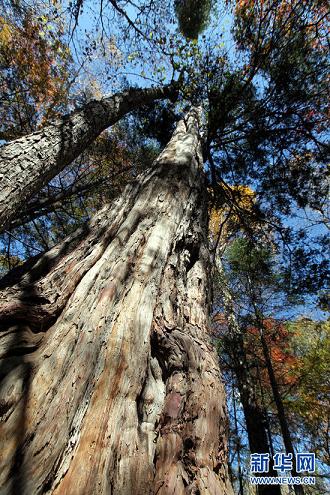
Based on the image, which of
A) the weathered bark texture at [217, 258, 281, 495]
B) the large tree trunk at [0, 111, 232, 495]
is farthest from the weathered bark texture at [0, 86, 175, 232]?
the weathered bark texture at [217, 258, 281, 495]

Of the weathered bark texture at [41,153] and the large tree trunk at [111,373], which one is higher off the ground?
the weathered bark texture at [41,153]

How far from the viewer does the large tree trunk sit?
754 millimetres

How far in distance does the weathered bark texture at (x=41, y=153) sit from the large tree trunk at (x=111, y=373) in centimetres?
56

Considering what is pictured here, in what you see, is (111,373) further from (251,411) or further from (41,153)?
(251,411)

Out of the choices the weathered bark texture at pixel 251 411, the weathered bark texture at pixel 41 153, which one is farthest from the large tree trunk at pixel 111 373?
the weathered bark texture at pixel 251 411

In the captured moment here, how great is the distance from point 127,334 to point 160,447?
0.38 m

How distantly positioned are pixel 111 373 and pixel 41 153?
1902 mm

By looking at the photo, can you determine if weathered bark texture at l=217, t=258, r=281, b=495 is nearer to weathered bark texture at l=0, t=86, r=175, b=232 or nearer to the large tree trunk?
the large tree trunk

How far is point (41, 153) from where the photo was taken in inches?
88.0

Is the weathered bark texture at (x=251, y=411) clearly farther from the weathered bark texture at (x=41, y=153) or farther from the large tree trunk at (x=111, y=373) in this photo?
the weathered bark texture at (x=41, y=153)

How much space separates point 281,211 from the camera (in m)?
5.63

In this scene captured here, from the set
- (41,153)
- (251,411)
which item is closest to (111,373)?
(41,153)

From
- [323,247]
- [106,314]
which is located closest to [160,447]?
[106,314]

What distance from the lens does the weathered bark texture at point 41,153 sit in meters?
1.83
